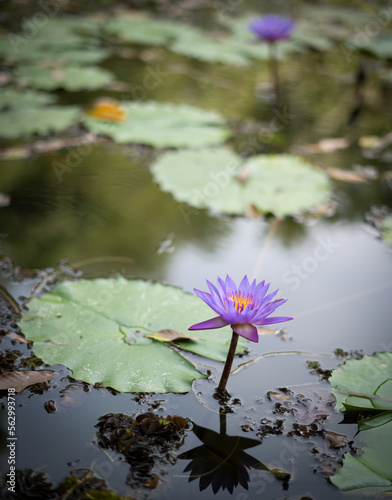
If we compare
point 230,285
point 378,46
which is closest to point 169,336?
point 230,285

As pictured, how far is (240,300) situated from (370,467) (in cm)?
49

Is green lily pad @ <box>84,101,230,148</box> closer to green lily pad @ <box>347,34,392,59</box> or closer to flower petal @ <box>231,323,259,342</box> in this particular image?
green lily pad @ <box>347,34,392,59</box>

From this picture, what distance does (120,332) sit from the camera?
4.80ft

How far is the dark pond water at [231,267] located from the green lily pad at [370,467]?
0.11ft

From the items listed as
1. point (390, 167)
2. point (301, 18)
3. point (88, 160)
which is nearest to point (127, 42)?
point (301, 18)

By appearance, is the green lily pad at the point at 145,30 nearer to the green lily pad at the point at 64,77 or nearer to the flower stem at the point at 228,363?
the green lily pad at the point at 64,77

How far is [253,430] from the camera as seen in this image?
4.11ft

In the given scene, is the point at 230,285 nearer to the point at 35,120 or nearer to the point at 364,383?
the point at 364,383

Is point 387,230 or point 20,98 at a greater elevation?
point 20,98

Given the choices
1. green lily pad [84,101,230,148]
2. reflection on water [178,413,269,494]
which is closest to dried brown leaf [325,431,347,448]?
reflection on water [178,413,269,494]

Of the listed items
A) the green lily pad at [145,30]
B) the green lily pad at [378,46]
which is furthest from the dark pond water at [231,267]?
the green lily pad at [145,30]

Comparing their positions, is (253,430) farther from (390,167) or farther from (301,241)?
(390,167)

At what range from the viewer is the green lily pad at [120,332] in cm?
132

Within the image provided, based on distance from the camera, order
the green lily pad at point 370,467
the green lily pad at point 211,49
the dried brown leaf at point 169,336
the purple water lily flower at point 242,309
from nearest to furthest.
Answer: the green lily pad at point 370,467 < the purple water lily flower at point 242,309 < the dried brown leaf at point 169,336 < the green lily pad at point 211,49
